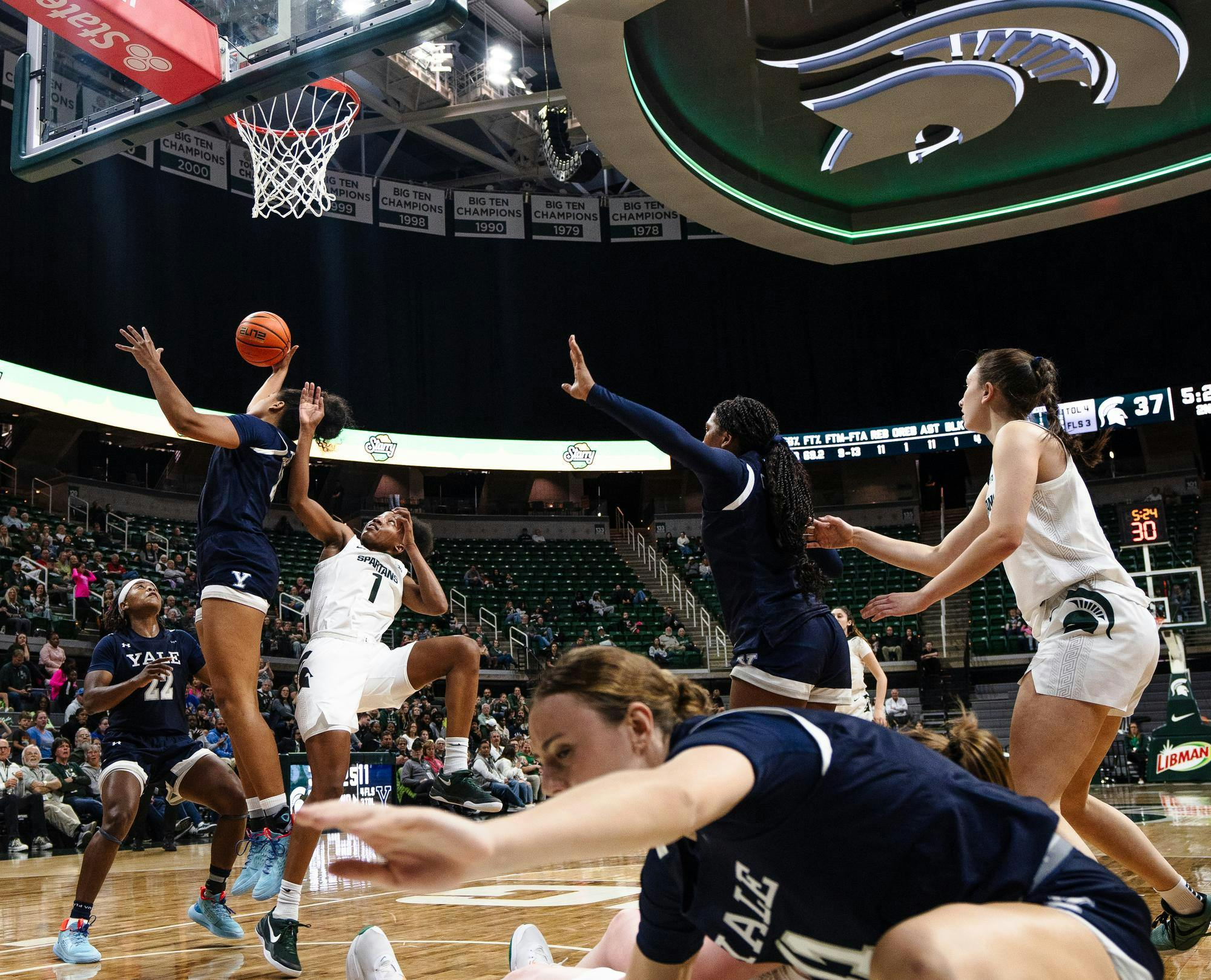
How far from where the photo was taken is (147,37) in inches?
240

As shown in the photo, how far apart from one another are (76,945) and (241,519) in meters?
1.75

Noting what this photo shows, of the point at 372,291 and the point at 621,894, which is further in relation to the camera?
the point at 372,291

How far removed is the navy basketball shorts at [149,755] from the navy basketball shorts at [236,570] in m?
1.13

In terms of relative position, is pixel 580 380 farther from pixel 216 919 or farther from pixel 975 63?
pixel 975 63

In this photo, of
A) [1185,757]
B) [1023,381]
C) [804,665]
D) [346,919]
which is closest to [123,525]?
[346,919]

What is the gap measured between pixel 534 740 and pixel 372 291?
2664cm

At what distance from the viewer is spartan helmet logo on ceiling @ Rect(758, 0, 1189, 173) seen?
937 centimetres

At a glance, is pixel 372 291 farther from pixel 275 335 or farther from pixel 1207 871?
pixel 1207 871

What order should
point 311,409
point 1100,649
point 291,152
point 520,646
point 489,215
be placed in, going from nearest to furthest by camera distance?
point 1100,649 < point 311,409 < point 291,152 < point 520,646 < point 489,215

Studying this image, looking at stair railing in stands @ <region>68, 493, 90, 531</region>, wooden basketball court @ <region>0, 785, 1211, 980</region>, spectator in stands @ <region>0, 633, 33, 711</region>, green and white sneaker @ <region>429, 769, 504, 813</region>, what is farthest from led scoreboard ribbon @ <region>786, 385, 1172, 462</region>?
green and white sneaker @ <region>429, 769, 504, 813</region>

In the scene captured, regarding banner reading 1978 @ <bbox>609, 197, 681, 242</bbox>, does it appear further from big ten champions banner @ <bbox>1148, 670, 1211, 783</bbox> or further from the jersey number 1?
the jersey number 1

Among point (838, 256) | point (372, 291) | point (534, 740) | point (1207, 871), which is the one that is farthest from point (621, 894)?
point (372, 291)

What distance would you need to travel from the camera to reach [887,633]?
24.3 metres

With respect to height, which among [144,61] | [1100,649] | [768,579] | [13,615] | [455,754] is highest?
[144,61]
